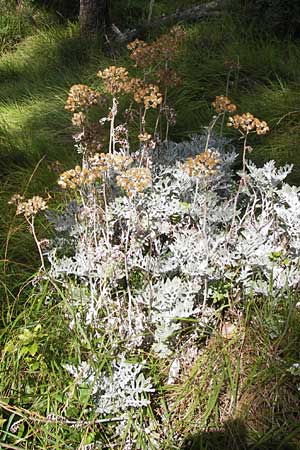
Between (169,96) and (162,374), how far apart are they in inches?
103

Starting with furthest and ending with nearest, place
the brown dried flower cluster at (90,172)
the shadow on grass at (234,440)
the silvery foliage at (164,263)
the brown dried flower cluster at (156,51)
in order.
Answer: the brown dried flower cluster at (156,51) → the silvery foliage at (164,263) → the brown dried flower cluster at (90,172) → the shadow on grass at (234,440)

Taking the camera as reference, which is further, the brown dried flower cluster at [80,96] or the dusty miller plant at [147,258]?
the brown dried flower cluster at [80,96]

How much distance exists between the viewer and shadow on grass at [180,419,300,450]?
2119 mm

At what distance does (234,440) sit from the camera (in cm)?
214

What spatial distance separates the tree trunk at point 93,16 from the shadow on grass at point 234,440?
4.74m

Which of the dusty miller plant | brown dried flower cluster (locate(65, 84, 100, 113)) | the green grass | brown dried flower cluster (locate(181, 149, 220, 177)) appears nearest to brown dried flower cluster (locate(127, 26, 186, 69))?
the dusty miller plant

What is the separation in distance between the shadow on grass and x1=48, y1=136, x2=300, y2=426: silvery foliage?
0.28 metres

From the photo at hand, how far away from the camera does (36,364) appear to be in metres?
2.35

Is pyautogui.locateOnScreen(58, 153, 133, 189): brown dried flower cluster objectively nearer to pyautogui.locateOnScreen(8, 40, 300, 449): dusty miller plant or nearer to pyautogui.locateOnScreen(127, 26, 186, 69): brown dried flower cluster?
pyautogui.locateOnScreen(8, 40, 300, 449): dusty miller plant

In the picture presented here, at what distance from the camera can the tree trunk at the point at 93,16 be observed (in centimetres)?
590

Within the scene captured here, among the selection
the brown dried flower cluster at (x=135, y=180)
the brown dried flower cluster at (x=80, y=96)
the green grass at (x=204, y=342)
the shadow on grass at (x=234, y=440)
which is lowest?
the shadow on grass at (x=234, y=440)

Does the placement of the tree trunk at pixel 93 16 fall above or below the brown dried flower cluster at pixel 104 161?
below

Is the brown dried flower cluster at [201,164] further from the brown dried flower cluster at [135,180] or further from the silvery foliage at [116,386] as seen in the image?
the silvery foliage at [116,386]

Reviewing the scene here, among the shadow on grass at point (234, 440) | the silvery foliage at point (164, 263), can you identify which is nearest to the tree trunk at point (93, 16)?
the silvery foliage at point (164, 263)
